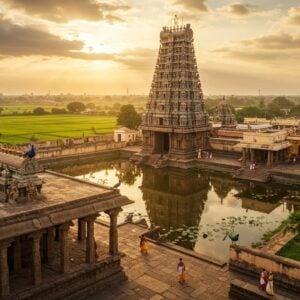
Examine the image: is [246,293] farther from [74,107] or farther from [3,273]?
[74,107]

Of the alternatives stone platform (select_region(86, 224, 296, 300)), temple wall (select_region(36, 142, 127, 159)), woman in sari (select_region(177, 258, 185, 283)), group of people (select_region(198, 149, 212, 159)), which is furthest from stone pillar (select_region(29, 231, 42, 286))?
group of people (select_region(198, 149, 212, 159))

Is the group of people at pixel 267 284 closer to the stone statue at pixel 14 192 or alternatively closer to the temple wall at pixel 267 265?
the temple wall at pixel 267 265

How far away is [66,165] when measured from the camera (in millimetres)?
40656

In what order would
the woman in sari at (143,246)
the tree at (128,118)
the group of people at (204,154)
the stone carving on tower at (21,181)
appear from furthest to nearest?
the tree at (128,118)
the group of people at (204,154)
the woman in sari at (143,246)
the stone carving on tower at (21,181)

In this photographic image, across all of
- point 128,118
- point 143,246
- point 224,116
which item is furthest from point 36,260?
point 224,116

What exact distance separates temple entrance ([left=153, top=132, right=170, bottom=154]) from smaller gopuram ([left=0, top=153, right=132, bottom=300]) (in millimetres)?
31106

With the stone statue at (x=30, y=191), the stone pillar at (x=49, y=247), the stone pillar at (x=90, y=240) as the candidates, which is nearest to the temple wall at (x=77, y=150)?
the stone pillar at (x=49, y=247)

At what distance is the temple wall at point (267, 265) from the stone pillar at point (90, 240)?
574 cm

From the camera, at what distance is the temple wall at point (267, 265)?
13289 mm

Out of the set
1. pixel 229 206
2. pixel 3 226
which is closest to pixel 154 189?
pixel 229 206

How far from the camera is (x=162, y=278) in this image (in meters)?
13.9

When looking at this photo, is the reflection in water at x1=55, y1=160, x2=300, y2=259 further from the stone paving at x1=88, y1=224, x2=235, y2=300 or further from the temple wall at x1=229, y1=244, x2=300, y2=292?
the stone paving at x1=88, y1=224, x2=235, y2=300

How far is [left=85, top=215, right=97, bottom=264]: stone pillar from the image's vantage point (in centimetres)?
1264

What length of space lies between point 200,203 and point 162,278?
1372 cm
